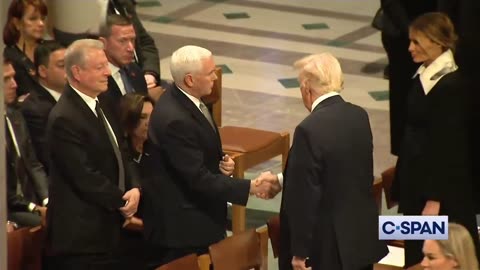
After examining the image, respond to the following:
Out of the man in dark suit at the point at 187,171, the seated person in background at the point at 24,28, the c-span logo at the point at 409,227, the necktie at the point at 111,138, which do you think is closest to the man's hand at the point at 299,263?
the man in dark suit at the point at 187,171

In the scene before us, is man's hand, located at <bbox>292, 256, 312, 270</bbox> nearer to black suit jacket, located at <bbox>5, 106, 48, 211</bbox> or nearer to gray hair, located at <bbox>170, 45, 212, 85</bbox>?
gray hair, located at <bbox>170, 45, 212, 85</bbox>

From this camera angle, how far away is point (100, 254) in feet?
22.0

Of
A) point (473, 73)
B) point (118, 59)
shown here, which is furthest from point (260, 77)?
point (118, 59)

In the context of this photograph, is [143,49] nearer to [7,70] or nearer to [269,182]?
[7,70]

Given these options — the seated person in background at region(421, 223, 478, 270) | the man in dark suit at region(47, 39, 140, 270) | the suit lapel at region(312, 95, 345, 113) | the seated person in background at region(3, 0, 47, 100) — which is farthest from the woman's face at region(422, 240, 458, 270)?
the seated person in background at region(3, 0, 47, 100)

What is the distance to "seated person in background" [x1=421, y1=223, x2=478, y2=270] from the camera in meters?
5.63

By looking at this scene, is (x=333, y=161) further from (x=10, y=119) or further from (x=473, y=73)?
(x=473, y=73)

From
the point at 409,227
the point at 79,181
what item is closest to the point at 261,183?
the point at 79,181

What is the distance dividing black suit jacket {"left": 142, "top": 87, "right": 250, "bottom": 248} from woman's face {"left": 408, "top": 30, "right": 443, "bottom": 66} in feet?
4.40

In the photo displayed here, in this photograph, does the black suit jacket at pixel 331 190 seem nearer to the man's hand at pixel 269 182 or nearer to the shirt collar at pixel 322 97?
the shirt collar at pixel 322 97

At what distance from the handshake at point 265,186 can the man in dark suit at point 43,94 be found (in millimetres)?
1227

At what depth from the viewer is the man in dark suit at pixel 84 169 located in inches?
255

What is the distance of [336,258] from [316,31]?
7502mm

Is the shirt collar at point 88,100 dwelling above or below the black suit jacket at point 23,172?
above
